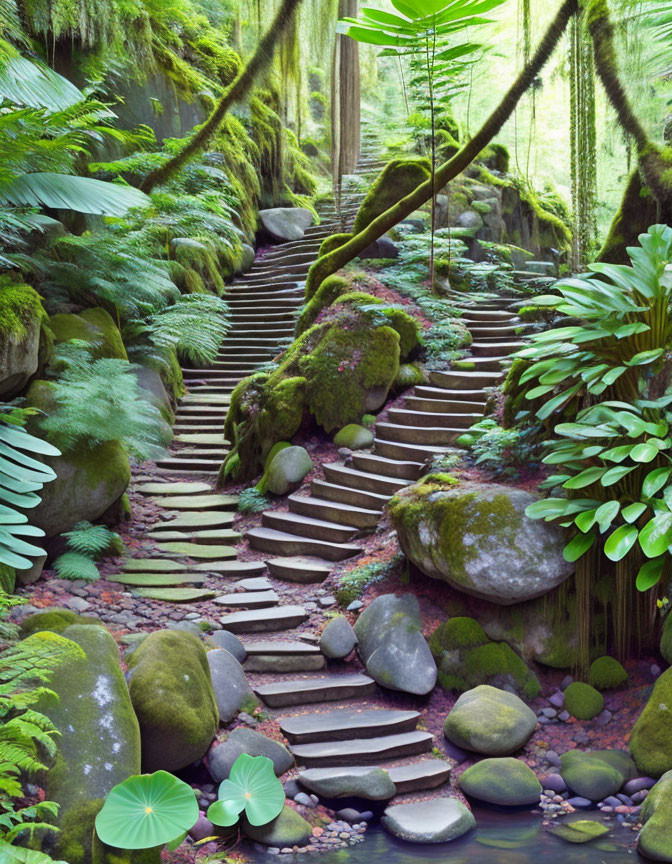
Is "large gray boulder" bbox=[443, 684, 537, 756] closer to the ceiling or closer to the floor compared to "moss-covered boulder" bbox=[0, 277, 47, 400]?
closer to the floor

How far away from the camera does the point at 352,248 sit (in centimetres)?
896

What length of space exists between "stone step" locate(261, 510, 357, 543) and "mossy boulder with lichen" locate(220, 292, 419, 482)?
1.01 meters

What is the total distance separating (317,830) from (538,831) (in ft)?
3.77

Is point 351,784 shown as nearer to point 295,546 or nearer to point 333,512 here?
point 295,546

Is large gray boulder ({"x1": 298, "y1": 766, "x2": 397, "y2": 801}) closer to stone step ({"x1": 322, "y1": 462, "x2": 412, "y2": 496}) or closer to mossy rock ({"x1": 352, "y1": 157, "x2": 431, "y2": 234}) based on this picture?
stone step ({"x1": 322, "y1": 462, "x2": 412, "y2": 496})

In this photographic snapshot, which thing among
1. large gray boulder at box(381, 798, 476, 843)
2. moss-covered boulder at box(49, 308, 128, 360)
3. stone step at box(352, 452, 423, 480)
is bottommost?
large gray boulder at box(381, 798, 476, 843)

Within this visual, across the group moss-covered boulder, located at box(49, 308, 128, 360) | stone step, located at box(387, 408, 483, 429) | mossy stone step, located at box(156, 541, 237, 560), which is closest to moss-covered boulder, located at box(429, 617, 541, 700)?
mossy stone step, located at box(156, 541, 237, 560)

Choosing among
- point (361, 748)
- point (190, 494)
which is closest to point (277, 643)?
point (361, 748)

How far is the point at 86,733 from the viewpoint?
10.6 feet

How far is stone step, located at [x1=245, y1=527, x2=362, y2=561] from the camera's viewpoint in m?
5.97

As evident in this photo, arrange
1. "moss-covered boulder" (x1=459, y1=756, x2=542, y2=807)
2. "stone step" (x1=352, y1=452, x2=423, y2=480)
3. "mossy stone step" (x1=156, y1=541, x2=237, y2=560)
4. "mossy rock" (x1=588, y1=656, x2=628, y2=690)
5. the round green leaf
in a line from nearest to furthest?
the round green leaf, "moss-covered boulder" (x1=459, y1=756, x2=542, y2=807), "mossy rock" (x1=588, y1=656, x2=628, y2=690), "mossy stone step" (x1=156, y1=541, x2=237, y2=560), "stone step" (x1=352, y1=452, x2=423, y2=480)

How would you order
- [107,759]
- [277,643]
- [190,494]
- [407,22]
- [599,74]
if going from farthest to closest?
[190,494], [407,22], [277,643], [599,74], [107,759]

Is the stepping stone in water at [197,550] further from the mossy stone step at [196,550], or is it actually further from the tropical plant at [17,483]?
the tropical plant at [17,483]

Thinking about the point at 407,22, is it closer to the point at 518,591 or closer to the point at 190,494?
the point at 518,591
